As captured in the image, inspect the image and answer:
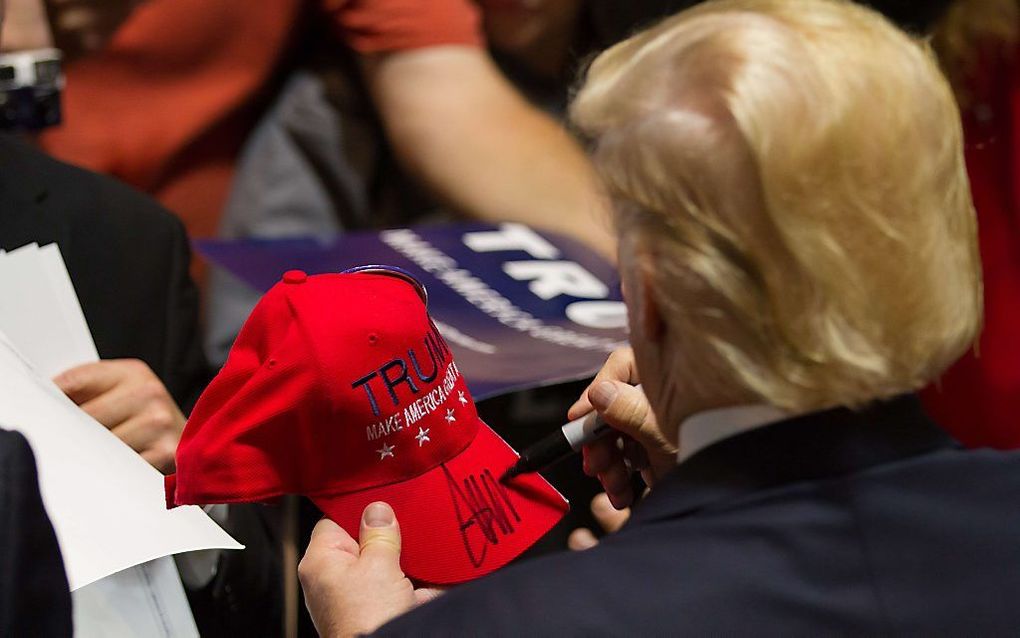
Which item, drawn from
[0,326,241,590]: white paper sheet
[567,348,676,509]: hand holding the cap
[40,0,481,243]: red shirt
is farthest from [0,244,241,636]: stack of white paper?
[40,0,481,243]: red shirt

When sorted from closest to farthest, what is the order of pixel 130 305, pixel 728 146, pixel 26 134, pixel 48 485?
1. pixel 728 146
2. pixel 48 485
3. pixel 130 305
4. pixel 26 134

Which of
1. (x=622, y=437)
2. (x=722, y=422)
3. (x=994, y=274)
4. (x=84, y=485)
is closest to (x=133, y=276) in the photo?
(x=84, y=485)

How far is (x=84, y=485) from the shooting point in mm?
708

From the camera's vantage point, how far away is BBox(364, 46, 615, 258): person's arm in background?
142cm

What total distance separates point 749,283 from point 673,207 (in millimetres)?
50

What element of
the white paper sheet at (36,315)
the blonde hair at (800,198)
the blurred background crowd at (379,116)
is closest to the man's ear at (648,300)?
the blonde hair at (800,198)

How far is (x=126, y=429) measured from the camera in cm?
83

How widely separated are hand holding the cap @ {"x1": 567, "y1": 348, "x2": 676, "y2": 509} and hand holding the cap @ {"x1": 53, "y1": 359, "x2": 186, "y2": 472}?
0.27 metres

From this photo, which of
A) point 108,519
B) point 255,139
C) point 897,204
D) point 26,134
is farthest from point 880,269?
point 255,139

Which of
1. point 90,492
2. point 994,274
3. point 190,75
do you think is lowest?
point 994,274

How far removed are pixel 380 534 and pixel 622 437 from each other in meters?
0.20

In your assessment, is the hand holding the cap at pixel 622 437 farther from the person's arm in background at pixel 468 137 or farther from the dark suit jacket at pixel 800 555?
the person's arm in background at pixel 468 137

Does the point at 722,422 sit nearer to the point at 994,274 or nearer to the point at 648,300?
the point at 648,300

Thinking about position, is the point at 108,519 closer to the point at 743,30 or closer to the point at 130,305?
the point at 130,305
